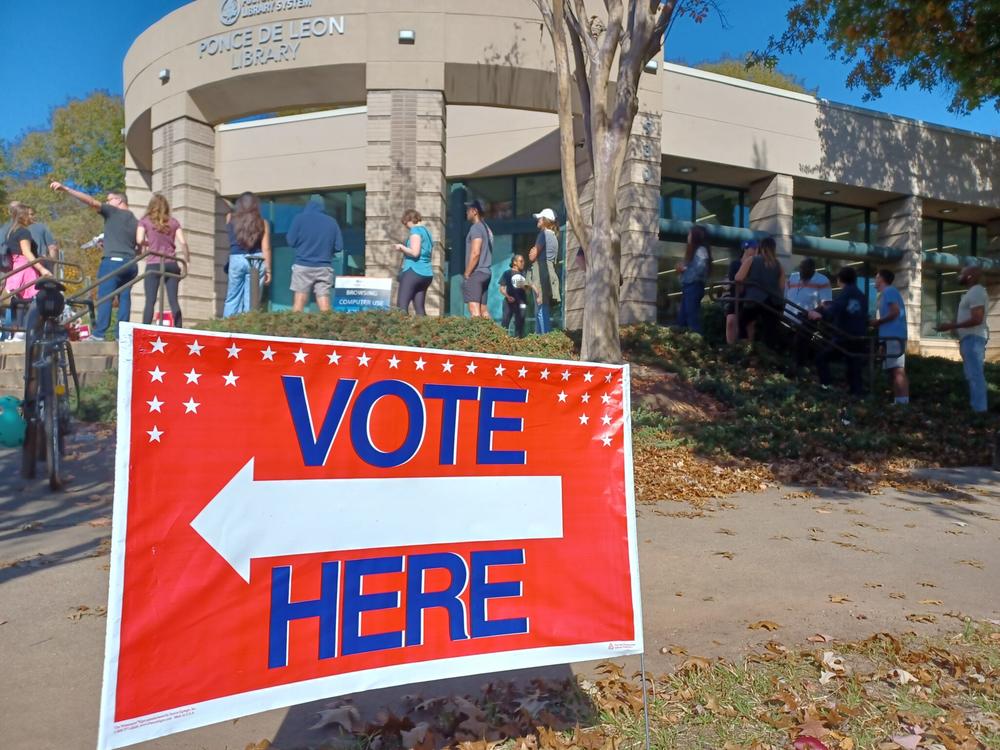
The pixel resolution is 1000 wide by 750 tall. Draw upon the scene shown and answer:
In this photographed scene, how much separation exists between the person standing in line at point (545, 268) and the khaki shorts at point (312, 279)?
3.54 m

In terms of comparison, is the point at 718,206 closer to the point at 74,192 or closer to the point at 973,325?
the point at 973,325

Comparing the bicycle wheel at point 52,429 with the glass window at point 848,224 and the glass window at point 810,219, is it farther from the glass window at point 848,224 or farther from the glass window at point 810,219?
A: the glass window at point 848,224

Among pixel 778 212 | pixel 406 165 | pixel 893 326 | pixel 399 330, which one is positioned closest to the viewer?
pixel 399 330

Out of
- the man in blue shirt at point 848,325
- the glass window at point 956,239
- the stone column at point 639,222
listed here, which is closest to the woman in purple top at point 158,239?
the stone column at point 639,222

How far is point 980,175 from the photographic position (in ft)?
66.2

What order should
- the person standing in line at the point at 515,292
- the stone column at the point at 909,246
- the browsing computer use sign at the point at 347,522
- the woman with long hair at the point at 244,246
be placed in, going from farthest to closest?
the stone column at the point at 909,246, the person standing in line at the point at 515,292, the woman with long hair at the point at 244,246, the browsing computer use sign at the point at 347,522

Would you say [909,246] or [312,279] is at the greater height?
[909,246]

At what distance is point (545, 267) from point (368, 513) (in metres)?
11.8

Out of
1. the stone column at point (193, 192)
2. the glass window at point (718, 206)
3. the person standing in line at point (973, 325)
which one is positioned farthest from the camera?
the glass window at point (718, 206)

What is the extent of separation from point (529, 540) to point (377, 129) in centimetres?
1231

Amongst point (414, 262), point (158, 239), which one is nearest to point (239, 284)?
point (158, 239)

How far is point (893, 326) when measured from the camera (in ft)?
35.7

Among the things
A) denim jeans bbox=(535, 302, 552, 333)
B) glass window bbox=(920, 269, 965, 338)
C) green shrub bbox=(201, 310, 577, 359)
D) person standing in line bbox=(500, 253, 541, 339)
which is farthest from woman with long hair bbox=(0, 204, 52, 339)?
glass window bbox=(920, 269, 965, 338)

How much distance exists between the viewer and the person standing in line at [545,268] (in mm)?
13305
